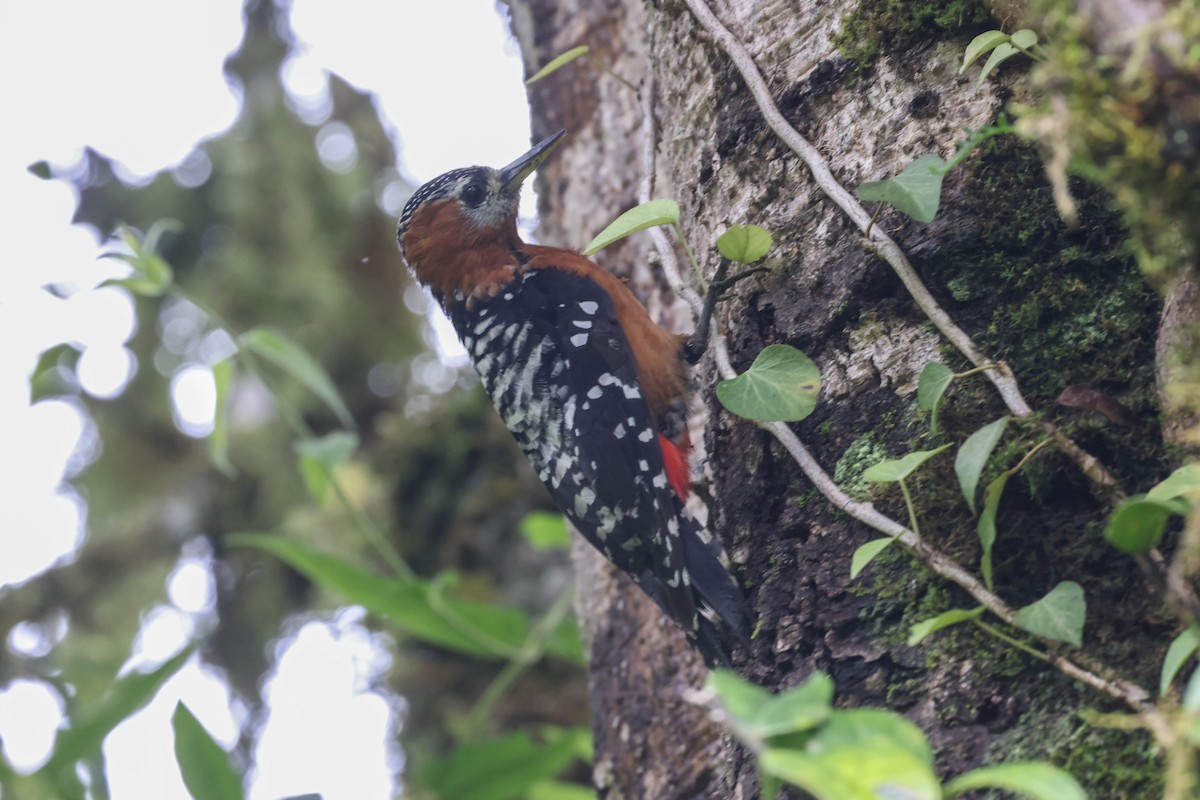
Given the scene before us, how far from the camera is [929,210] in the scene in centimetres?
151

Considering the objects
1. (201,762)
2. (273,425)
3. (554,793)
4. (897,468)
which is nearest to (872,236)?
(897,468)

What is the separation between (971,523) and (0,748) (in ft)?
9.17

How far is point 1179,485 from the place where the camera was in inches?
46.4

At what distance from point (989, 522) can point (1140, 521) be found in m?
0.28

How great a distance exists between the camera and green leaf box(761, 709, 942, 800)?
2.91ft

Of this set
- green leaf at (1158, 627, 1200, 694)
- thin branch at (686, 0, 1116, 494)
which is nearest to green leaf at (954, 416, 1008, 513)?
thin branch at (686, 0, 1116, 494)

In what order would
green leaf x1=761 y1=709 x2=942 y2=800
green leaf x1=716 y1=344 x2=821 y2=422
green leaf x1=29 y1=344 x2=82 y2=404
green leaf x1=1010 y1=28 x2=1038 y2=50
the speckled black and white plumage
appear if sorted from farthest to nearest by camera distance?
green leaf x1=29 y1=344 x2=82 y2=404, the speckled black and white plumage, green leaf x1=716 y1=344 x2=821 y2=422, green leaf x1=1010 y1=28 x2=1038 y2=50, green leaf x1=761 y1=709 x2=942 y2=800

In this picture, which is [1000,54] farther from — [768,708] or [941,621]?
[768,708]

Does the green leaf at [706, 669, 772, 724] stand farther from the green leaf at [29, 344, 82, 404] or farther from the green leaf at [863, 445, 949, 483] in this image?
the green leaf at [29, 344, 82, 404]

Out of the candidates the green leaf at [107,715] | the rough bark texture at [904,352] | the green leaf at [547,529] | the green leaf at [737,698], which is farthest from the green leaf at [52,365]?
the green leaf at [737,698]

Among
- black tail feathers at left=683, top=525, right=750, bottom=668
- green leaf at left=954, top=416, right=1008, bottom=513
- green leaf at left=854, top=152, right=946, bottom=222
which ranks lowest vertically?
black tail feathers at left=683, top=525, right=750, bottom=668

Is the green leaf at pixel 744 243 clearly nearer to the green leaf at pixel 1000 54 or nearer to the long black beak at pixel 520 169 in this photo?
the green leaf at pixel 1000 54

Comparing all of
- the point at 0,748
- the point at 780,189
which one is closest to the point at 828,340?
the point at 780,189

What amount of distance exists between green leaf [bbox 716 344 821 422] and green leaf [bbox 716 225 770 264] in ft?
0.57
